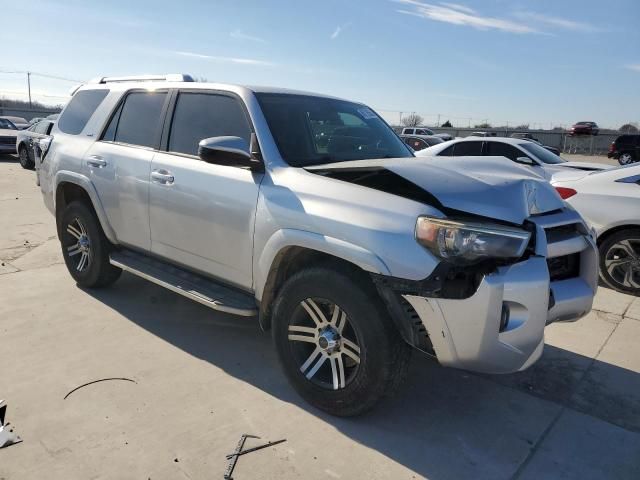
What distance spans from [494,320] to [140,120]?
3379 millimetres

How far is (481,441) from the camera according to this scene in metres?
2.92

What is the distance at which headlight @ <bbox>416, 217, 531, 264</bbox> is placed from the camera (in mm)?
2553

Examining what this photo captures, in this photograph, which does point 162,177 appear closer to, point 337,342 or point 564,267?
point 337,342

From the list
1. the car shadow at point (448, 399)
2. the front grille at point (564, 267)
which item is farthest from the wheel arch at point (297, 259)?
the front grille at point (564, 267)

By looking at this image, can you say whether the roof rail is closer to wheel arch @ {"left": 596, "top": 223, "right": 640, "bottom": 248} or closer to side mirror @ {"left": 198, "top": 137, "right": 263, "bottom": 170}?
side mirror @ {"left": 198, "top": 137, "right": 263, "bottom": 170}

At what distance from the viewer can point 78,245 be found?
5109 mm

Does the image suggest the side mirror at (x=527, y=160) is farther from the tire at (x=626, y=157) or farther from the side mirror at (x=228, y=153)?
the tire at (x=626, y=157)

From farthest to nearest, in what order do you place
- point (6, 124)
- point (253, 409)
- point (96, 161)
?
point (6, 124), point (96, 161), point (253, 409)

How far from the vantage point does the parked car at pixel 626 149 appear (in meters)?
26.2

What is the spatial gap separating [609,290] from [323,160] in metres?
4.14

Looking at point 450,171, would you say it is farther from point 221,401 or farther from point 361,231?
point 221,401

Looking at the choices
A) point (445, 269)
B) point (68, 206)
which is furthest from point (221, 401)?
point (68, 206)

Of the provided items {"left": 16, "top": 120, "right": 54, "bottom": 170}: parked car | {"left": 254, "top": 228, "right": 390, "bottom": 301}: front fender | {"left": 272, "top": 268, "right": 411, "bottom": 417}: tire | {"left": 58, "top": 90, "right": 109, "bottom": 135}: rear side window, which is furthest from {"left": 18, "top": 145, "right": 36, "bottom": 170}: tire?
{"left": 272, "top": 268, "right": 411, "bottom": 417}: tire

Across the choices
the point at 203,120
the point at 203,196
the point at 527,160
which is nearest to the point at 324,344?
the point at 203,196
